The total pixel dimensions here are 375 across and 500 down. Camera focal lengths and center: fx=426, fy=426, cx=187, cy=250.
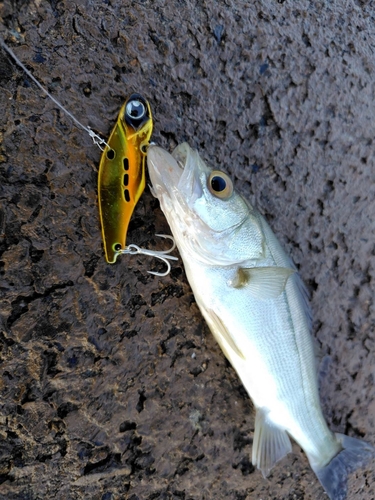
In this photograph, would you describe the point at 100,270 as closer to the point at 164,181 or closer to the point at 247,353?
the point at 164,181

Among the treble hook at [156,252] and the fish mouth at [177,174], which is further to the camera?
the treble hook at [156,252]

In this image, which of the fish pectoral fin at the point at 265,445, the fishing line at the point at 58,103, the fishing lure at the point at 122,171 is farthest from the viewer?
the fish pectoral fin at the point at 265,445

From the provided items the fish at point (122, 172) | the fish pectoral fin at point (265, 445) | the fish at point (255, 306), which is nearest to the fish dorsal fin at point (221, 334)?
the fish at point (255, 306)

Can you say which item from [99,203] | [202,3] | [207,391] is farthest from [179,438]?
[202,3]

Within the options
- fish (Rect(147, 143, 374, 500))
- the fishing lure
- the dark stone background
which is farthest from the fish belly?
the fishing lure

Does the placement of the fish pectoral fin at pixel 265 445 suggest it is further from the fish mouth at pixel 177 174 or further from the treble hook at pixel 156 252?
the fish mouth at pixel 177 174

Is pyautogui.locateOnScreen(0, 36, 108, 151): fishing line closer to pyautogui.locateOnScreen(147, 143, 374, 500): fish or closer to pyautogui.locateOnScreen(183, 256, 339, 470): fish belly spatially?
pyautogui.locateOnScreen(147, 143, 374, 500): fish

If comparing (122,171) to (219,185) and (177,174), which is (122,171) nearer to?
(177,174)
